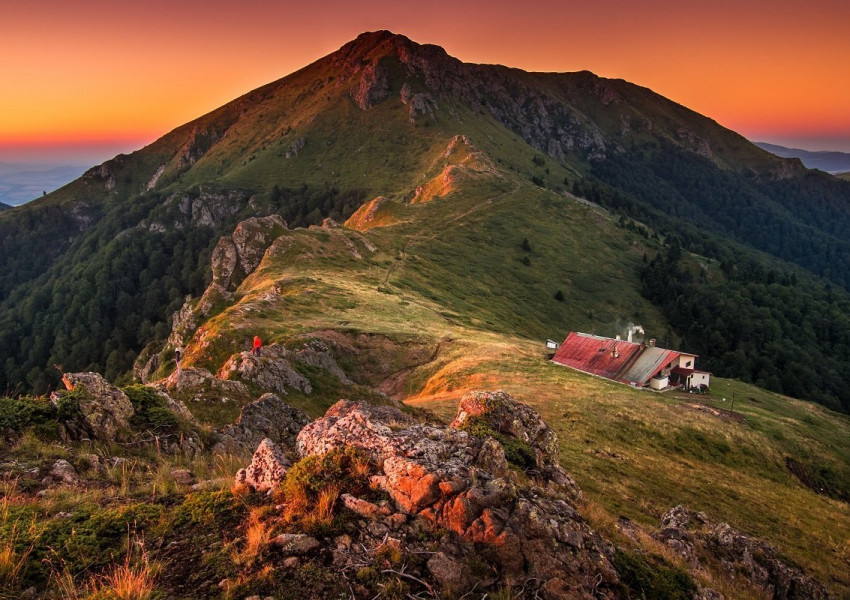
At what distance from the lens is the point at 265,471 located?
8.91 meters

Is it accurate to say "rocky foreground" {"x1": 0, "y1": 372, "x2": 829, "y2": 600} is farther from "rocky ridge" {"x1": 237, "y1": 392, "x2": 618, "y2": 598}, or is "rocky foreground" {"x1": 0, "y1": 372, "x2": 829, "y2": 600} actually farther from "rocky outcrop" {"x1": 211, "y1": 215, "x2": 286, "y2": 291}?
"rocky outcrop" {"x1": 211, "y1": 215, "x2": 286, "y2": 291}

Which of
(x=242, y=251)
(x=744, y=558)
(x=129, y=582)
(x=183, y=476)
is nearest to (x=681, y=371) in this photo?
(x=744, y=558)

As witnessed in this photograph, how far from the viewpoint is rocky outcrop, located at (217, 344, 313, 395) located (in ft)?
85.1

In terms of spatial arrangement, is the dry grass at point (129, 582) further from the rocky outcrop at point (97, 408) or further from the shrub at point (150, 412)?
the shrub at point (150, 412)

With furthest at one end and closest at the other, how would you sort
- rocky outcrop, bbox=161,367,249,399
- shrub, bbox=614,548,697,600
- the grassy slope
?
the grassy slope
rocky outcrop, bbox=161,367,249,399
shrub, bbox=614,548,697,600

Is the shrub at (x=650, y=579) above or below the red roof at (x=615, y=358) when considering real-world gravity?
above

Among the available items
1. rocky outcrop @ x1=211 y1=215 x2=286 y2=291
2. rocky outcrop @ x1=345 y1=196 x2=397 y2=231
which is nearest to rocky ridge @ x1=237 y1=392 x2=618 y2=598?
rocky outcrop @ x1=211 y1=215 x2=286 y2=291

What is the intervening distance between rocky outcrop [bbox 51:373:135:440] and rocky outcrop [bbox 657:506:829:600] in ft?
54.9

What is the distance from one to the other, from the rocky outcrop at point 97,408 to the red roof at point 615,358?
161ft

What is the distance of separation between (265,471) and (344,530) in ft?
7.91

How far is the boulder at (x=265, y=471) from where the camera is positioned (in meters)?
8.68

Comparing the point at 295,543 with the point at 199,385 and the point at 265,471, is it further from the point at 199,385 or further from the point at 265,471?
the point at 199,385

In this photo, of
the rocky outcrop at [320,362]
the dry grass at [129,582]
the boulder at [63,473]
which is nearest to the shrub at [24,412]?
the boulder at [63,473]

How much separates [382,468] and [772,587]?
14.0 meters
